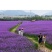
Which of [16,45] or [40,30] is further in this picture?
[40,30]

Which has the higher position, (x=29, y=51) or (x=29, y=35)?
(x=29, y=51)

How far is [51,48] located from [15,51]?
5822 millimetres

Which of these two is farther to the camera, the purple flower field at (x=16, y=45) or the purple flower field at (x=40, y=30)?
the purple flower field at (x=40, y=30)

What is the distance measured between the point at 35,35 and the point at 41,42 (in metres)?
8.38

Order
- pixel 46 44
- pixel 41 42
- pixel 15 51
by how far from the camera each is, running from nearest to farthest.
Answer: pixel 15 51 < pixel 41 42 < pixel 46 44

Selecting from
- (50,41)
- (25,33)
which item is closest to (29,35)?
(25,33)

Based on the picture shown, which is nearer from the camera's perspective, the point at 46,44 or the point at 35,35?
the point at 46,44

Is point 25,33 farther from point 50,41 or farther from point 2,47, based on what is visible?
point 2,47

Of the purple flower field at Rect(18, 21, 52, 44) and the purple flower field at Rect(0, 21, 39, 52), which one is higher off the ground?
the purple flower field at Rect(0, 21, 39, 52)

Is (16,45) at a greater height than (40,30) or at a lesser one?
greater

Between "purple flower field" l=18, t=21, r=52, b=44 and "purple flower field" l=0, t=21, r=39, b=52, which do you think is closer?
"purple flower field" l=0, t=21, r=39, b=52

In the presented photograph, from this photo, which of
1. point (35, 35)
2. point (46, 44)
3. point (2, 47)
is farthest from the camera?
point (35, 35)

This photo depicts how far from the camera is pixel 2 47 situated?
14.2 m

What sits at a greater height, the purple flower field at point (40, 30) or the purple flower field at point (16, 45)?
the purple flower field at point (16, 45)
